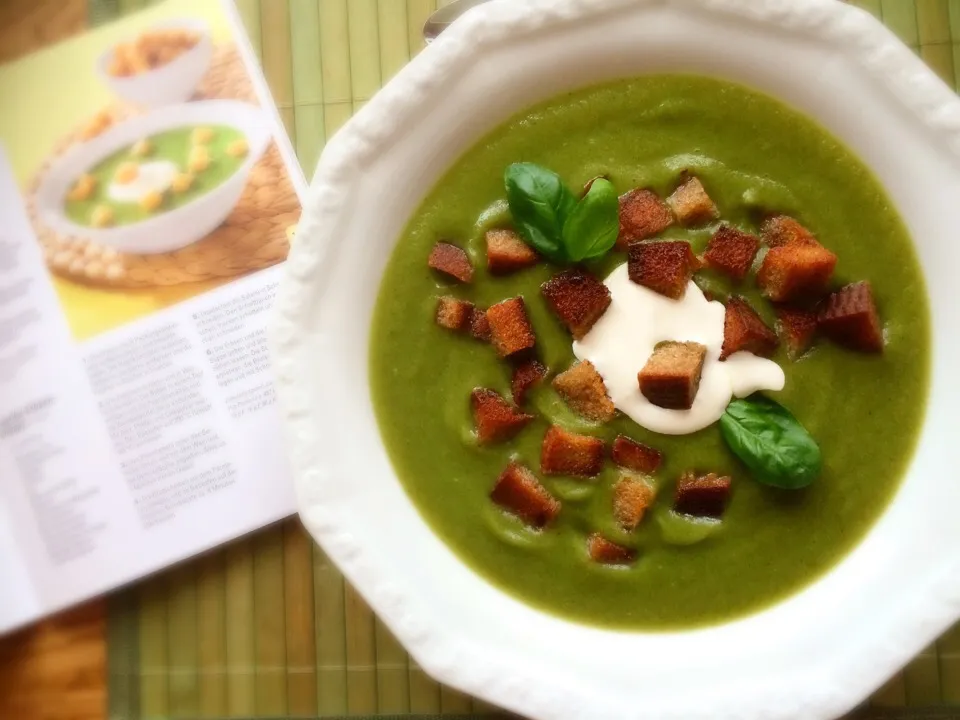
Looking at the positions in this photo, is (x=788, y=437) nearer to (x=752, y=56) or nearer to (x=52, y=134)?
(x=752, y=56)

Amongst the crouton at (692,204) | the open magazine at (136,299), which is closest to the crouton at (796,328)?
the crouton at (692,204)

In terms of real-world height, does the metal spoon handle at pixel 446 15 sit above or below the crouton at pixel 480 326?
above

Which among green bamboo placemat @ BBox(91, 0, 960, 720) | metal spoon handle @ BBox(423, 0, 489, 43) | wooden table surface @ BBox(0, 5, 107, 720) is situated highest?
metal spoon handle @ BBox(423, 0, 489, 43)

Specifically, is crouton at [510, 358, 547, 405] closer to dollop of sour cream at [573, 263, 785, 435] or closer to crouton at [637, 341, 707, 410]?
dollop of sour cream at [573, 263, 785, 435]

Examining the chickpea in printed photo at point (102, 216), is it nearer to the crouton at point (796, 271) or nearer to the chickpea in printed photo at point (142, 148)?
the chickpea in printed photo at point (142, 148)

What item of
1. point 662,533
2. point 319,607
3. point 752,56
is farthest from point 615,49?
point 319,607

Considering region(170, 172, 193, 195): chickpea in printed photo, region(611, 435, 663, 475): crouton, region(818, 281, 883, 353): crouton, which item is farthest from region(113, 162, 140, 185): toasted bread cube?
region(818, 281, 883, 353): crouton
